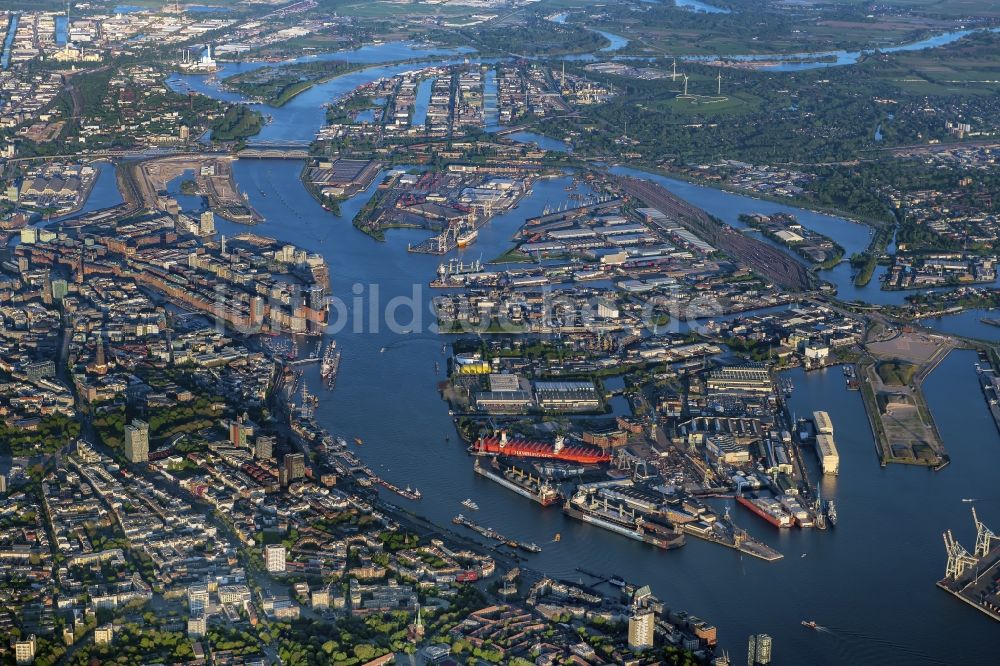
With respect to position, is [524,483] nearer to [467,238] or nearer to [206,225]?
[467,238]

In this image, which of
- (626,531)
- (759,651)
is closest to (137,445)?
(626,531)

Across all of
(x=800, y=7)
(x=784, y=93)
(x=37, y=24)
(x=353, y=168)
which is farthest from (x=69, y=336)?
(x=800, y=7)

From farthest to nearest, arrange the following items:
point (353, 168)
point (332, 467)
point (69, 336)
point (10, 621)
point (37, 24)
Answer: point (37, 24) → point (353, 168) → point (69, 336) → point (332, 467) → point (10, 621)

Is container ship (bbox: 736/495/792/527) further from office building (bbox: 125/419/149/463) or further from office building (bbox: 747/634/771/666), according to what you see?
office building (bbox: 125/419/149/463)

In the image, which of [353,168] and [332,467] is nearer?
[332,467]

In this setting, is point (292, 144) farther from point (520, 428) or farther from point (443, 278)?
point (520, 428)

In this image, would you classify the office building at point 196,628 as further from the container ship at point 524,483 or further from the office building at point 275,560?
the container ship at point 524,483
